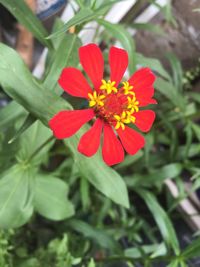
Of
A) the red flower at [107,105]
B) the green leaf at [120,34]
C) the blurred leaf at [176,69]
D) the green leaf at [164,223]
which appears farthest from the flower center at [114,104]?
the blurred leaf at [176,69]

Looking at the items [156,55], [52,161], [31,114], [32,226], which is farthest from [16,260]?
[156,55]

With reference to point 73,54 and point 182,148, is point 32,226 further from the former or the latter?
point 73,54

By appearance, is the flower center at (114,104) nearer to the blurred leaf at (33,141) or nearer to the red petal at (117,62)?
the red petal at (117,62)

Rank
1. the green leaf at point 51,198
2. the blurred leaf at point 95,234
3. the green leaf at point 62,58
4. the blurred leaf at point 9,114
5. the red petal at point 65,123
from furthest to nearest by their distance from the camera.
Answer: the blurred leaf at point 95,234, the green leaf at point 51,198, the blurred leaf at point 9,114, the green leaf at point 62,58, the red petal at point 65,123

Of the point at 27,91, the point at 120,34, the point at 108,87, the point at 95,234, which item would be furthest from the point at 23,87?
the point at 95,234

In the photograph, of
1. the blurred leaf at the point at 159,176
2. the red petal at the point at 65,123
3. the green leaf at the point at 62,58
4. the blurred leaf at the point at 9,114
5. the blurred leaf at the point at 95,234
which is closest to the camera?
the red petal at the point at 65,123

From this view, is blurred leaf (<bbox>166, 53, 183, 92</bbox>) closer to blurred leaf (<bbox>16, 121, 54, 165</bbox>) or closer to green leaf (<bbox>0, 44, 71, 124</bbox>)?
blurred leaf (<bbox>16, 121, 54, 165</bbox>)
